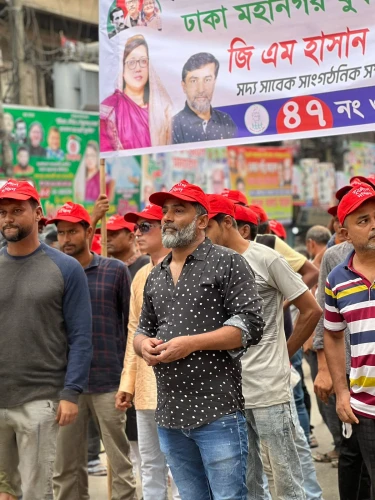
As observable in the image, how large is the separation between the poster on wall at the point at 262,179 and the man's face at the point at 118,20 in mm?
13949

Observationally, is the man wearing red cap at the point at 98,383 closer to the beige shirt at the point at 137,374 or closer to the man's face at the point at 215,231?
the beige shirt at the point at 137,374

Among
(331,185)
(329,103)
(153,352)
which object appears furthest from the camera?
(331,185)

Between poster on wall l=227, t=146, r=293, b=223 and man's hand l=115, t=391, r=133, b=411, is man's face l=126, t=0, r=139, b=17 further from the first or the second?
poster on wall l=227, t=146, r=293, b=223

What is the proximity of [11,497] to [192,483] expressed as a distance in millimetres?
1393

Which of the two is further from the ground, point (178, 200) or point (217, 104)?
point (217, 104)

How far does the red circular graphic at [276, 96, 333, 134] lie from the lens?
560cm

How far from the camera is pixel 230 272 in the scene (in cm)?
425

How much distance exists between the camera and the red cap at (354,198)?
171 inches

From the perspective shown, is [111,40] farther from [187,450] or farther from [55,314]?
[187,450]

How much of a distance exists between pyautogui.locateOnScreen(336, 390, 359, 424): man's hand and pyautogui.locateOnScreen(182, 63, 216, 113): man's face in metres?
2.37

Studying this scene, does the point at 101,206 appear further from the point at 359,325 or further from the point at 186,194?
the point at 359,325

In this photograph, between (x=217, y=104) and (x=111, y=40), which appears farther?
(x=111, y=40)

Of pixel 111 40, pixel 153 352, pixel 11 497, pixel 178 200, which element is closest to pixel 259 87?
pixel 111 40

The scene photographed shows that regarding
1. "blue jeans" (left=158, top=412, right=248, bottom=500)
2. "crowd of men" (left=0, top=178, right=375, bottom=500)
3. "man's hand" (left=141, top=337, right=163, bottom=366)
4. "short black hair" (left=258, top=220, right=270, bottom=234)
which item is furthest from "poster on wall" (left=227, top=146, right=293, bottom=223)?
"man's hand" (left=141, top=337, right=163, bottom=366)
